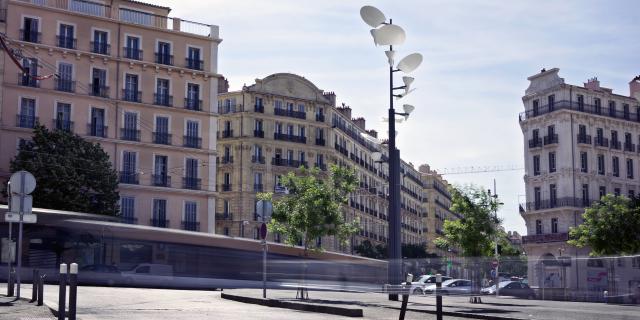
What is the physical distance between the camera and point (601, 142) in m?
71.6

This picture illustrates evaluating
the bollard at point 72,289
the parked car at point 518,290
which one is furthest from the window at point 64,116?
the bollard at point 72,289

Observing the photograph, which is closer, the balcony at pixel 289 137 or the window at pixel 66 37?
the window at pixel 66 37

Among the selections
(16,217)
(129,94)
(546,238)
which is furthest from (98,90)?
(16,217)

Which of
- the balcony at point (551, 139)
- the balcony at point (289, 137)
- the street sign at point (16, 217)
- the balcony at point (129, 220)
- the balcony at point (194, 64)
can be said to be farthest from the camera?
the balcony at point (289, 137)

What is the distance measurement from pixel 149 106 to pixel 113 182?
30.1ft

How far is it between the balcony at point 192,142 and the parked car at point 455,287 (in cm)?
4490

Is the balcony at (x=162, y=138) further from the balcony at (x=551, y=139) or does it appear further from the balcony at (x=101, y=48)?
the balcony at (x=551, y=139)

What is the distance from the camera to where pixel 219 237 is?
4353 centimetres

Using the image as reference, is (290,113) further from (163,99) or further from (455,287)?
(455,287)

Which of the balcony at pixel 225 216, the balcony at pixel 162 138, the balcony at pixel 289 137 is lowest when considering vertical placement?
the balcony at pixel 225 216

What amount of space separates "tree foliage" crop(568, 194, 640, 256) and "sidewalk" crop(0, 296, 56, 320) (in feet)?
138

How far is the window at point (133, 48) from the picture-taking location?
2375 inches

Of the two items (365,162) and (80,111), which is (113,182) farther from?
(365,162)

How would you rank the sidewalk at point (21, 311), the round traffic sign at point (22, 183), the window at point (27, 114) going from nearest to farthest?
1. the sidewalk at point (21, 311)
2. the round traffic sign at point (22, 183)
3. the window at point (27, 114)
